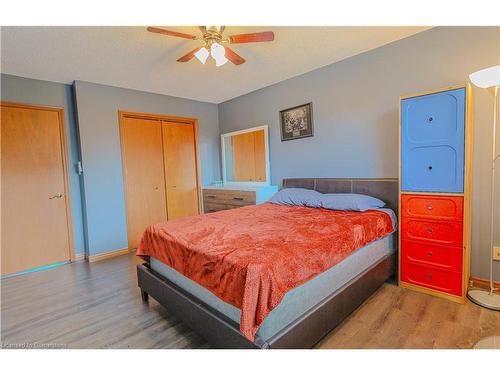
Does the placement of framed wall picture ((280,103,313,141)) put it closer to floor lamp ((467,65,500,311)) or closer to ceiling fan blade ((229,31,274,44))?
ceiling fan blade ((229,31,274,44))

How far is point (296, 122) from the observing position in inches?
137

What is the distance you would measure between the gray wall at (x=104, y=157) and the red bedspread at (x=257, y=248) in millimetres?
1686

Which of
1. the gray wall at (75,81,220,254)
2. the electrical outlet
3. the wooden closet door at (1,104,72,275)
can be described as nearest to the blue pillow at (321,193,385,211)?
the electrical outlet

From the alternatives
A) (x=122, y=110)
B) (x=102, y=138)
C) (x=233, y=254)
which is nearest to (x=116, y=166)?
(x=102, y=138)

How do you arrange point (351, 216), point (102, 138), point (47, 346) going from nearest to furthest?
point (47, 346)
point (351, 216)
point (102, 138)

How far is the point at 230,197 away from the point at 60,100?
260 cm

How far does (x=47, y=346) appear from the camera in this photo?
64.6 inches

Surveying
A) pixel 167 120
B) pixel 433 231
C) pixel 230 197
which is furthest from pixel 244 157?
pixel 433 231

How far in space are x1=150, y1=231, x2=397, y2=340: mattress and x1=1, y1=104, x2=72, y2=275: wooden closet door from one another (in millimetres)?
2064

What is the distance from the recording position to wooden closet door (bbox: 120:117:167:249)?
3713 mm

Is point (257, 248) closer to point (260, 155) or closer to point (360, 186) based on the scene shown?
point (360, 186)

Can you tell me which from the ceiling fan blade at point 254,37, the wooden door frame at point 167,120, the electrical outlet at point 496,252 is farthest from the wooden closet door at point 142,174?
the electrical outlet at point 496,252

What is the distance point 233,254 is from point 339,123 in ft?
7.73
